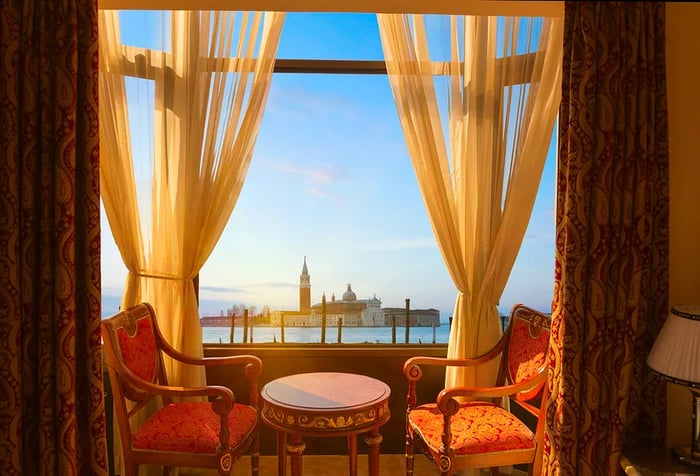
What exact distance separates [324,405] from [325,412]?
66 millimetres

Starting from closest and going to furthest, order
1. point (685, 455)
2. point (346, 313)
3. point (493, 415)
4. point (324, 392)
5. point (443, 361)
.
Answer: point (685, 455)
point (324, 392)
point (493, 415)
point (443, 361)
point (346, 313)

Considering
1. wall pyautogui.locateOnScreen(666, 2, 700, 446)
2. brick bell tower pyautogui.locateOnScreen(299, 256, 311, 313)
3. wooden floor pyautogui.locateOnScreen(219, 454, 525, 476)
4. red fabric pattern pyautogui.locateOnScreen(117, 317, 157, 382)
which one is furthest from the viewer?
brick bell tower pyautogui.locateOnScreen(299, 256, 311, 313)

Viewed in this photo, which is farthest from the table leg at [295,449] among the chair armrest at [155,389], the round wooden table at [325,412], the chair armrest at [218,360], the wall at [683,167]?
the wall at [683,167]

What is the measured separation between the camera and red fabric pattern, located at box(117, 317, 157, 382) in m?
2.62

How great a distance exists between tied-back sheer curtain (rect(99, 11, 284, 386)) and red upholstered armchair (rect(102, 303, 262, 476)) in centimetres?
30

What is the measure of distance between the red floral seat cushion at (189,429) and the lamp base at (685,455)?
75.4 inches

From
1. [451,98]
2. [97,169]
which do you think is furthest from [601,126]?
[97,169]

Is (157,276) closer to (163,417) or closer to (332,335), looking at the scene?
(163,417)

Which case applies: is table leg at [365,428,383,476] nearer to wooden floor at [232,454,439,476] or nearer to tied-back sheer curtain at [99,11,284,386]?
wooden floor at [232,454,439,476]

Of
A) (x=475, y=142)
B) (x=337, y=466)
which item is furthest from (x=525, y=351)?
(x=337, y=466)

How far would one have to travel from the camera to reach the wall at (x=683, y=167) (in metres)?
2.34

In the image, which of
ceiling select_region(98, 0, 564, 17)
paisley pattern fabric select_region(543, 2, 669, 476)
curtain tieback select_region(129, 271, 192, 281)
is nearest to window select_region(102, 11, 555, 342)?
curtain tieback select_region(129, 271, 192, 281)

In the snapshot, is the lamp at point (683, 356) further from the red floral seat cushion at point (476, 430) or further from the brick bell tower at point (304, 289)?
the brick bell tower at point (304, 289)

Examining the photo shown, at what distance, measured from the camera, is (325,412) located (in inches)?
91.9
